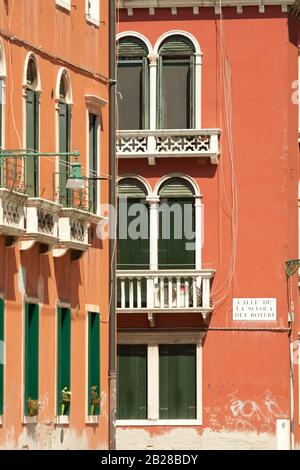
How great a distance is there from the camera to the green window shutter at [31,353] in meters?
41.8

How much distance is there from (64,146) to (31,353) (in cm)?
459

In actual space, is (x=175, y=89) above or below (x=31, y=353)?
above

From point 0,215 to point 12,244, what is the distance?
146 centimetres

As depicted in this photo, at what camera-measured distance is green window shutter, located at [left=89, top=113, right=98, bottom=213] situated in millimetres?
46453

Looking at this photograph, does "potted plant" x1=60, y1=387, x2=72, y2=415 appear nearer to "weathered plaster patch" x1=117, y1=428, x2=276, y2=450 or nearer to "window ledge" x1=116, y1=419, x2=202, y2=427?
"weathered plaster patch" x1=117, y1=428, x2=276, y2=450

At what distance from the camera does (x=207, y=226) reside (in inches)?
2313

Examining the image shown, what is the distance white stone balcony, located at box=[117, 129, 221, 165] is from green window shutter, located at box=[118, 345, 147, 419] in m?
4.77

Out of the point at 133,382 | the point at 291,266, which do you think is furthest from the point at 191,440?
the point at 291,266

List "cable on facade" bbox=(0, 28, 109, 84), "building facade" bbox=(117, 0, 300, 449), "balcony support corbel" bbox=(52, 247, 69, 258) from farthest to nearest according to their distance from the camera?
"building facade" bbox=(117, 0, 300, 449), "balcony support corbel" bbox=(52, 247, 69, 258), "cable on facade" bbox=(0, 28, 109, 84)

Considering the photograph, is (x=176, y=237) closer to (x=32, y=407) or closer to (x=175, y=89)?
(x=175, y=89)

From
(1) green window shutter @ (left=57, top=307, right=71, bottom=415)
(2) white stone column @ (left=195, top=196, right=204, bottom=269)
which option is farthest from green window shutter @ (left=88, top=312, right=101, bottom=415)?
(2) white stone column @ (left=195, top=196, right=204, bottom=269)

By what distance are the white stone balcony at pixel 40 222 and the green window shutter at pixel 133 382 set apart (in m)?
16.5

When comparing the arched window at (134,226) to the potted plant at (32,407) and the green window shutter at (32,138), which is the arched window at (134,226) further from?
the potted plant at (32,407)

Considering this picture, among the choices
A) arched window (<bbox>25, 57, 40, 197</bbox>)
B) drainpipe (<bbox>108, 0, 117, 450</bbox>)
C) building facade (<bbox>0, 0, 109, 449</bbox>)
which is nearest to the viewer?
building facade (<bbox>0, 0, 109, 449</bbox>)
